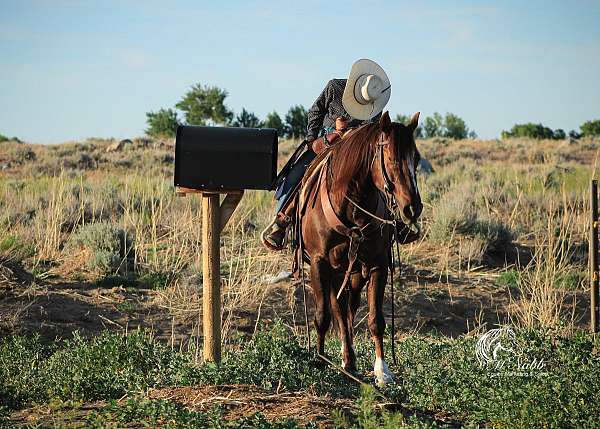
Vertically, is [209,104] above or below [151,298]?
above

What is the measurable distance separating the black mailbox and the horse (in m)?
0.56

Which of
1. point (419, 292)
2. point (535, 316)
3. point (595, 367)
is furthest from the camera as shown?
point (419, 292)

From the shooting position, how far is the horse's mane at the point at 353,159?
754cm

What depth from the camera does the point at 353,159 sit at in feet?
25.1

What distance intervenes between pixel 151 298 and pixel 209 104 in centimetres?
3526

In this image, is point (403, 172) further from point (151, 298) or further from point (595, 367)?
point (151, 298)

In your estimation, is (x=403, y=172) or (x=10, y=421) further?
(x=403, y=172)

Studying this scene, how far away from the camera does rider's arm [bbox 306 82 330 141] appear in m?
9.23

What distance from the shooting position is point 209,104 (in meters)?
47.2

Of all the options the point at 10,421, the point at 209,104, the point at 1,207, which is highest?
the point at 209,104

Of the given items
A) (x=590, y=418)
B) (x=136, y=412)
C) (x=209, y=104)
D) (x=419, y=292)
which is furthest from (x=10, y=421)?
(x=209, y=104)

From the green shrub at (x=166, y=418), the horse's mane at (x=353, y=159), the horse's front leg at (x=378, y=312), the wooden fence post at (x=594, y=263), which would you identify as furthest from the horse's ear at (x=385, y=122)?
the wooden fence post at (x=594, y=263)

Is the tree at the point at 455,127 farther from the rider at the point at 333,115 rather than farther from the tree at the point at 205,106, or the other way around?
the rider at the point at 333,115

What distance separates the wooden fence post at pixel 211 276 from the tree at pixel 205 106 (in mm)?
37862
